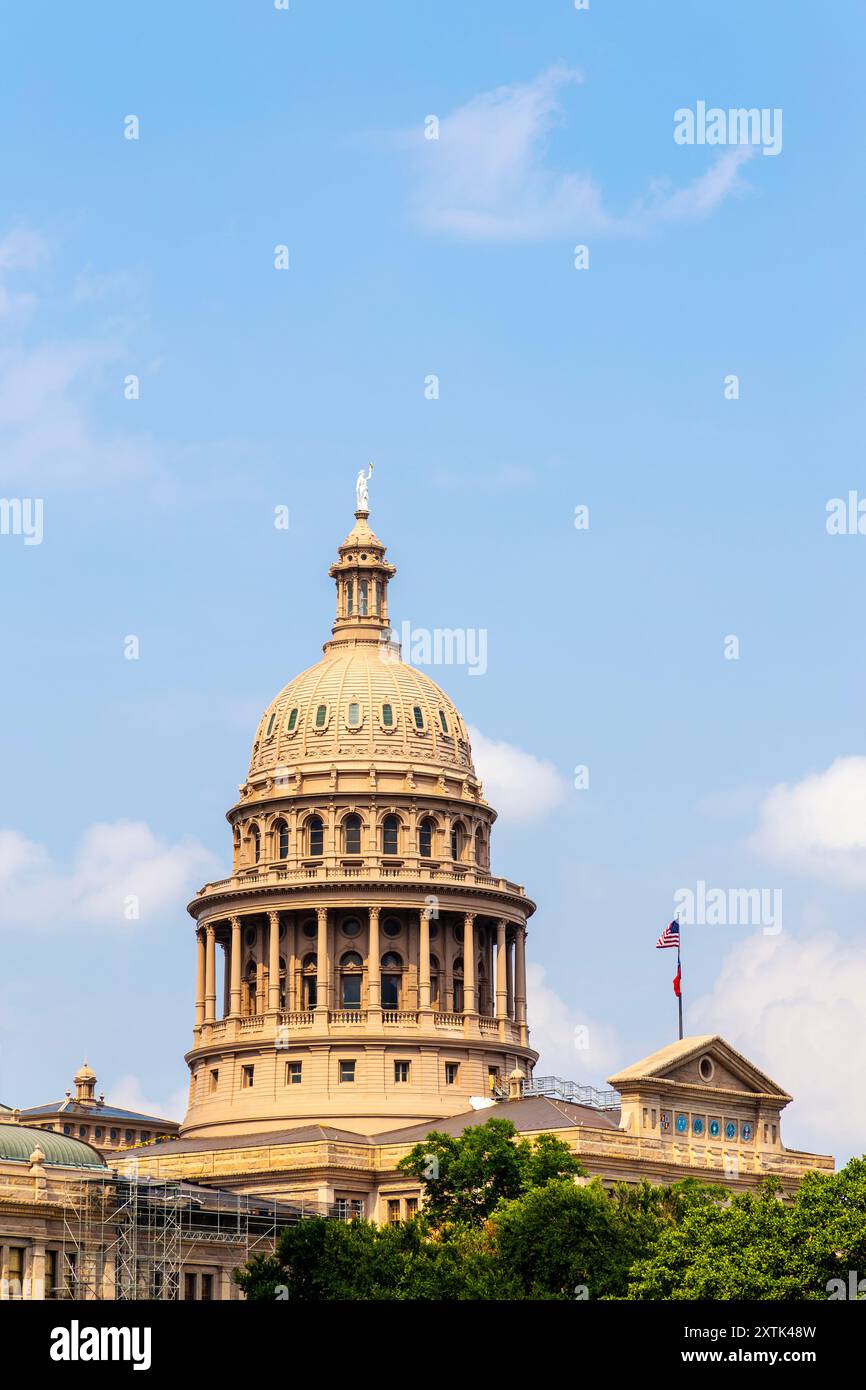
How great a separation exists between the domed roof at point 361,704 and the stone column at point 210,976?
1034cm

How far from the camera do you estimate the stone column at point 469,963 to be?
165 m

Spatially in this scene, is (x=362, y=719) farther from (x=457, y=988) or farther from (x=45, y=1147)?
(x=45, y=1147)

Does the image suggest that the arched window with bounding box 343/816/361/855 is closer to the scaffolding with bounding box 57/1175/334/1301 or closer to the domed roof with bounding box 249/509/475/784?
the domed roof with bounding box 249/509/475/784

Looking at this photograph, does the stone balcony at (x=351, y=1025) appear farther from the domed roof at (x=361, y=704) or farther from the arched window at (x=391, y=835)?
the domed roof at (x=361, y=704)

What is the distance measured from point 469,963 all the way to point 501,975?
Answer: 4.21 meters

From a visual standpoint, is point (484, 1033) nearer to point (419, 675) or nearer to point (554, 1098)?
point (554, 1098)

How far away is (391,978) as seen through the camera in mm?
166625

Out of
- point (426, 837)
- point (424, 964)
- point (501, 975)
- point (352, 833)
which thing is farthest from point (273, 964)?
point (501, 975)

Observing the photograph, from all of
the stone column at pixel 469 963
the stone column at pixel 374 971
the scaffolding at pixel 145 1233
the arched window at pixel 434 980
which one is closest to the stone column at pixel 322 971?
the stone column at pixel 374 971

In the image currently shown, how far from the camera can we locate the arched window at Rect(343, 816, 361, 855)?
6668 inches

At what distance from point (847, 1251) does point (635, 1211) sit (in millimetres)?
19168

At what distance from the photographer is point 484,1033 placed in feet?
543

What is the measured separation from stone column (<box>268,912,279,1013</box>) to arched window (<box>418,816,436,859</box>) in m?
10.7
